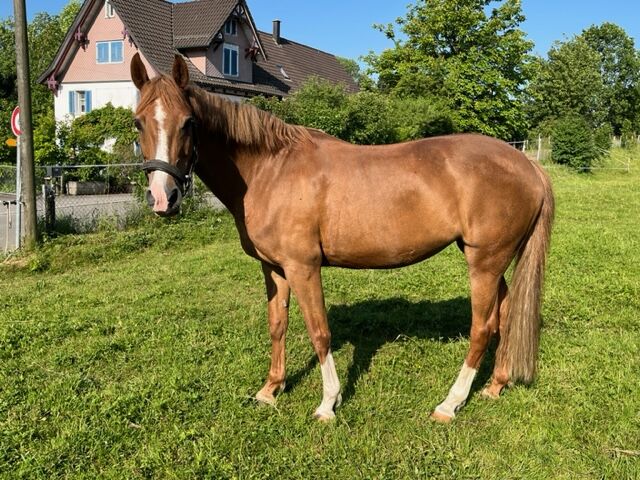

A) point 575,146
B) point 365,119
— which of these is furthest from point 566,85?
point 365,119

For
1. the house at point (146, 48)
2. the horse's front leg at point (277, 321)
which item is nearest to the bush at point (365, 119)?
the house at point (146, 48)

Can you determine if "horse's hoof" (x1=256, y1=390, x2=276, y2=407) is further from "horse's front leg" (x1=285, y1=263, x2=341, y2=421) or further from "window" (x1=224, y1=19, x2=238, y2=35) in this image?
"window" (x1=224, y1=19, x2=238, y2=35)

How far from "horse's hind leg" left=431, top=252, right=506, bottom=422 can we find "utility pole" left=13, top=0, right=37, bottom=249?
7066 mm

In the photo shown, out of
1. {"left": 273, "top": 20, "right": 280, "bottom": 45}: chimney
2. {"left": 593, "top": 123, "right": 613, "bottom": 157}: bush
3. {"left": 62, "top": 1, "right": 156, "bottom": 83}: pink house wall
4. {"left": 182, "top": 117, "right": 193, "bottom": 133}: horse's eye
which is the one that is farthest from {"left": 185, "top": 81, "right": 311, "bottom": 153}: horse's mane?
{"left": 273, "top": 20, "right": 280, "bottom": 45}: chimney

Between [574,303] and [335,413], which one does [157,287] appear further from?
[574,303]

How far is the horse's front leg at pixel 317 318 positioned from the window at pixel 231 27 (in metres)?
25.9

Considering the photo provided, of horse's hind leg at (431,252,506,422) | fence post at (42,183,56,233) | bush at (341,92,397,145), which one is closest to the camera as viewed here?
horse's hind leg at (431,252,506,422)

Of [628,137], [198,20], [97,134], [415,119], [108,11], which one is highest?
[108,11]

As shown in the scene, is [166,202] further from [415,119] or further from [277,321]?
[415,119]

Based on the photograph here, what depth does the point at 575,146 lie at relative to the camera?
77.2ft

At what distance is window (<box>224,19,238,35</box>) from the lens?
26594 mm

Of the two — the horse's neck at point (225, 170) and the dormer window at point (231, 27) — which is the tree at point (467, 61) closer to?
the dormer window at point (231, 27)

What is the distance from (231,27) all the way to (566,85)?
3343 centimetres

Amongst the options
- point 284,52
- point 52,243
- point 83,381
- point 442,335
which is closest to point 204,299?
point 83,381
